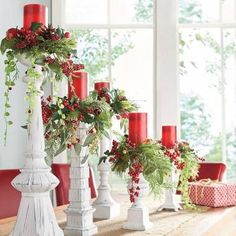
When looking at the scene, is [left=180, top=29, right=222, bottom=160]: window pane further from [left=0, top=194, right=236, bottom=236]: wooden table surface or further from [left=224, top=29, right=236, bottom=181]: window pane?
[left=0, top=194, right=236, bottom=236]: wooden table surface

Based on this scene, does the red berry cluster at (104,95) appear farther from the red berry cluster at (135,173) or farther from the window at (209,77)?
the window at (209,77)

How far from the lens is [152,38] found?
417 centimetres

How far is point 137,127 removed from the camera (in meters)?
1.90

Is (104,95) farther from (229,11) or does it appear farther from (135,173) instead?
(229,11)

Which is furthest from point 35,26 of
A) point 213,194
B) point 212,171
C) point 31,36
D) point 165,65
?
point 165,65

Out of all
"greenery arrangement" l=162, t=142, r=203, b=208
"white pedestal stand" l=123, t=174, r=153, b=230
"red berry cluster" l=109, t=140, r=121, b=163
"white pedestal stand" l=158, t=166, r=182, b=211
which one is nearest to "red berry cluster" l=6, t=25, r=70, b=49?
"red berry cluster" l=109, t=140, r=121, b=163

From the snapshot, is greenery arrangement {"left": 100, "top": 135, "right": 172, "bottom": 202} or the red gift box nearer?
greenery arrangement {"left": 100, "top": 135, "right": 172, "bottom": 202}

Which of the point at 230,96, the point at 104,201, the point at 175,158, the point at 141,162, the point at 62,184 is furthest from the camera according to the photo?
the point at 230,96

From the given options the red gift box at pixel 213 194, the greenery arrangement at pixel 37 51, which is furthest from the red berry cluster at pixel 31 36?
the red gift box at pixel 213 194

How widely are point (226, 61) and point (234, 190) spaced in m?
1.92

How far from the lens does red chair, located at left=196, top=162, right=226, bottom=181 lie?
310cm

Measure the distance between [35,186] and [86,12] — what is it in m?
3.01

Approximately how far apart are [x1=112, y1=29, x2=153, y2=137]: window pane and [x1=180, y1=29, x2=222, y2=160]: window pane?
264mm

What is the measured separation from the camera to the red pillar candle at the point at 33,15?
150 centimetres
